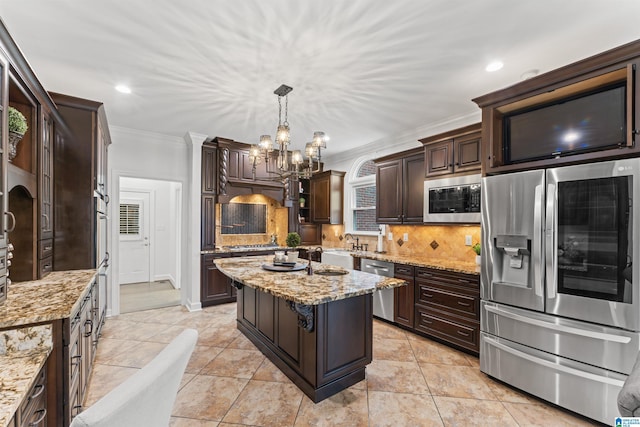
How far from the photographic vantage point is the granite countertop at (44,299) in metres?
1.50

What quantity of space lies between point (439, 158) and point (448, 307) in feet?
5.98

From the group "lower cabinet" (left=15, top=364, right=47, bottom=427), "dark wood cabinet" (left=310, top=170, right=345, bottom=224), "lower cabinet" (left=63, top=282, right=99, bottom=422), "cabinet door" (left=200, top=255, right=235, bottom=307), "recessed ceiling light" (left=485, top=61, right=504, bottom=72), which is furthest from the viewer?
A: "dark wood cabinet" (left=310, top=170, right=345, bottom=224)

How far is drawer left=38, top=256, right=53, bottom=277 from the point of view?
8.05 ft

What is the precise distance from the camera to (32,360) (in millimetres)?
1360

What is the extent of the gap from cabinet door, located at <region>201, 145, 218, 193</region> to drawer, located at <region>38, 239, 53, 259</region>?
91.6 inches

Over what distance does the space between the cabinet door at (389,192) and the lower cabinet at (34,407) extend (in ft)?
12.7

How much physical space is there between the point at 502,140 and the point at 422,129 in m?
1.69

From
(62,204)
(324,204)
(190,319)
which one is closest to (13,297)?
(62,204)

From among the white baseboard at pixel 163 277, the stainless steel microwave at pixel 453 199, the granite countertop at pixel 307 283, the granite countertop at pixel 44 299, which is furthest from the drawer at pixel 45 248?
the white baseboard at pixel 163 277

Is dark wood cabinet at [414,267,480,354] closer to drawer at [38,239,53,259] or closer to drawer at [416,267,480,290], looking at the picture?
drawer at [416,267,480,290]

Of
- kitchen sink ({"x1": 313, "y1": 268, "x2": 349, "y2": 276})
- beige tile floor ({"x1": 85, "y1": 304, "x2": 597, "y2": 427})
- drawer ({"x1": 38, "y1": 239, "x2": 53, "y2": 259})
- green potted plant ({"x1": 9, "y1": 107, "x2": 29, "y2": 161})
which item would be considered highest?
green potted plant ({"x1": 9, "y1": 107, "x2": 29, "y2": 161})

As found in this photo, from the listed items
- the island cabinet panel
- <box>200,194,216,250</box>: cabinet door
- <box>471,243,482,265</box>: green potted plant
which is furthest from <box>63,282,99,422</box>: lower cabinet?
<box>471,243,482,265</box>: green potted plant

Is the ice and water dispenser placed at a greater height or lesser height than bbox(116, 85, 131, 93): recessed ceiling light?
lesser

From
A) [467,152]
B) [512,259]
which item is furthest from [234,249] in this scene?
[512,259]
